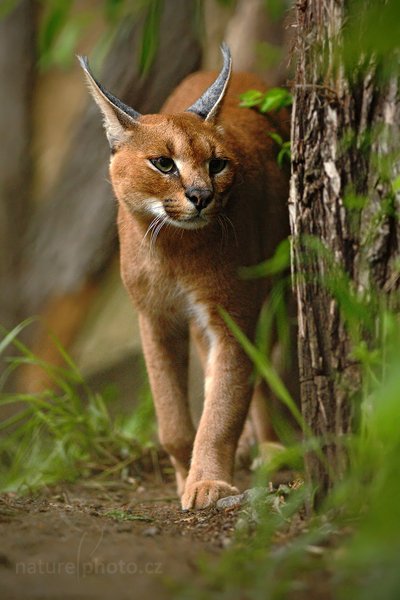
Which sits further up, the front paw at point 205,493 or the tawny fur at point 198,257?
the tawny fur at point 198,257

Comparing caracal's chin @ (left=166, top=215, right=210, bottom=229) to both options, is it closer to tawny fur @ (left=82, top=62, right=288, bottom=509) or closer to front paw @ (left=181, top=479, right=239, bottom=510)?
tawny fur @ (left=82, top=62, right=288, bottom=509)

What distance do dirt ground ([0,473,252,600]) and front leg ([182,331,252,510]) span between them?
49cm

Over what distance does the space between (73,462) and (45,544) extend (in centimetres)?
256

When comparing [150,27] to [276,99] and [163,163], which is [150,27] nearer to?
[163,163]

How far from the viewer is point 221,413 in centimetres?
418

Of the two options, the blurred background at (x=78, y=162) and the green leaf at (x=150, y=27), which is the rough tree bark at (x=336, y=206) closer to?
the green leaf at (x=150, y=27)

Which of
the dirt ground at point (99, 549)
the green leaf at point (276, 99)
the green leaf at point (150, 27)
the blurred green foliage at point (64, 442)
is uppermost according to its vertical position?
the green leaf at point (150, 27)

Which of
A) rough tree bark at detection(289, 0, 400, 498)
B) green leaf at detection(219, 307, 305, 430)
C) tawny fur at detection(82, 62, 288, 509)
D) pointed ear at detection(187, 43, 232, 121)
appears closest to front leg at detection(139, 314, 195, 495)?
tawny fur at detection(82, 62, 288, 509)

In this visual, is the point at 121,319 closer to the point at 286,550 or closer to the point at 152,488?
the point at 152,488

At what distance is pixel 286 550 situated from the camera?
2354 millimetres

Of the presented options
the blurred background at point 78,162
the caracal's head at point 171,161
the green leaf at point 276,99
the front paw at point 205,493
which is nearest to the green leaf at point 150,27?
the caracal's head at point 171,161

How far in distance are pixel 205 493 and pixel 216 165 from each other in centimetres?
142

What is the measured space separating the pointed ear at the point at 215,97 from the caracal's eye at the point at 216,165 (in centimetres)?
27

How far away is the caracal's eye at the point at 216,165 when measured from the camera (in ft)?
13.6
